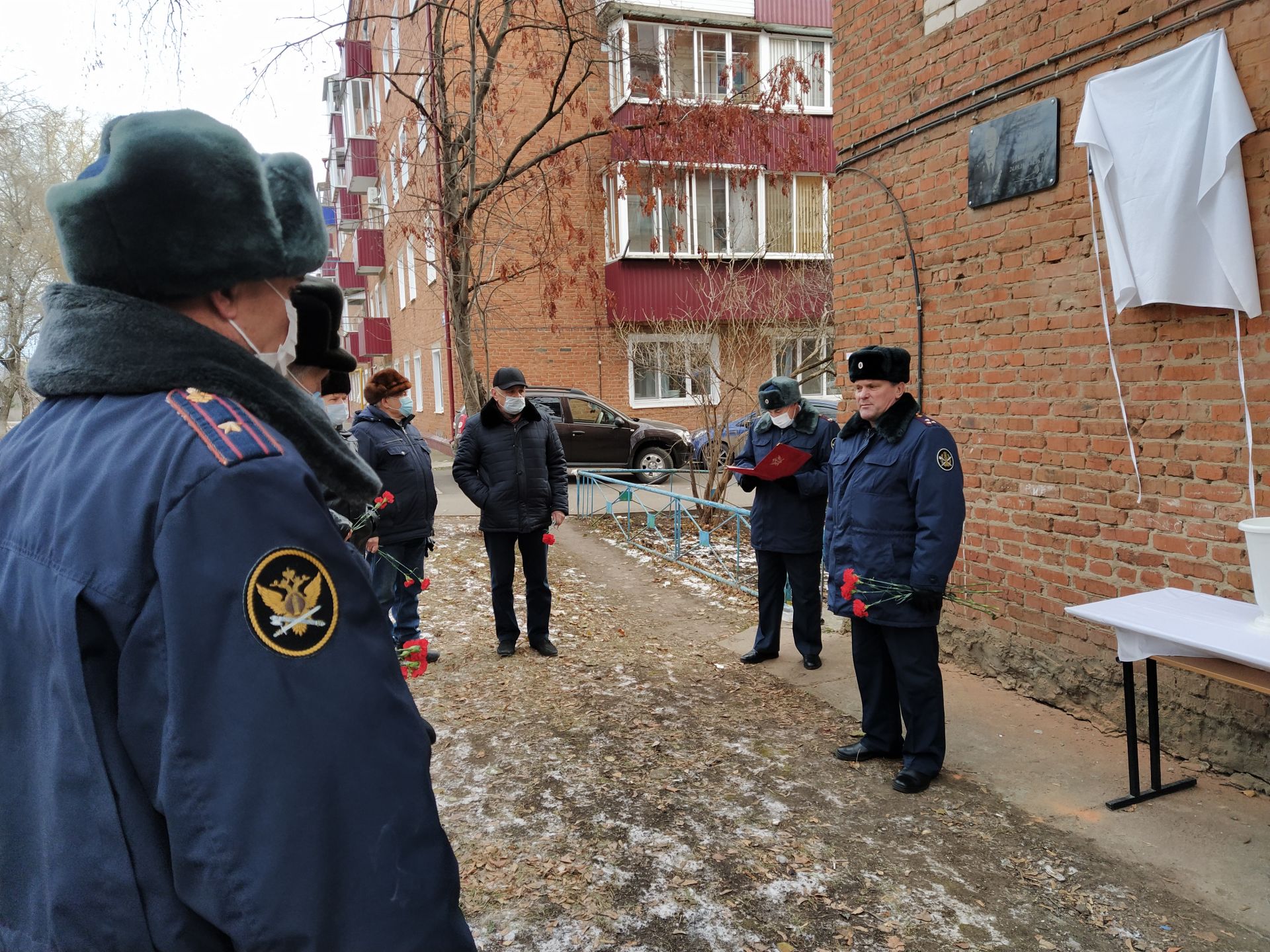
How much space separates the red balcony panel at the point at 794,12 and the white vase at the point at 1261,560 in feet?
58.0

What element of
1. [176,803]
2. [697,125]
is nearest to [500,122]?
[697,125]

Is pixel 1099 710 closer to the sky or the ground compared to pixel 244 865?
closer to the ground

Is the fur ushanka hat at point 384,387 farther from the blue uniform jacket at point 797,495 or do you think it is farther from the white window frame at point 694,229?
the white window frame at point 694,229

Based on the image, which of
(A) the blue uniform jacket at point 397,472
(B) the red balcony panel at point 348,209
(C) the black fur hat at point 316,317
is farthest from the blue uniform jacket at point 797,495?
(B) the red balcony panel at point 348,209

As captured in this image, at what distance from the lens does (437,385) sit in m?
20.8

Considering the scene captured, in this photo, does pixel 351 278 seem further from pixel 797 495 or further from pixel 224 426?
pixel 224 426

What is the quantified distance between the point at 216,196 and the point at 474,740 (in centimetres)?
392

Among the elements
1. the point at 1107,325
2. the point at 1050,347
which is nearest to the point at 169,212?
the point at 1107,325

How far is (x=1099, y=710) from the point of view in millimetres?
4398

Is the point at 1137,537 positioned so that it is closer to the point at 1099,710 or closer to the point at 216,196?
the point at 1099,710

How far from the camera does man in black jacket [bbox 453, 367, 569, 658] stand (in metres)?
5.91

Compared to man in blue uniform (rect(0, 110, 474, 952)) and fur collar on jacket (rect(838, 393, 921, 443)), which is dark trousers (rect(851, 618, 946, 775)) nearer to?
fur collar on jacket (rect(838, 393, 921, 443))

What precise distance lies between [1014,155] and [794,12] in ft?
52.5

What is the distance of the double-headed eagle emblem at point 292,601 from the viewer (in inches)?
38.6
